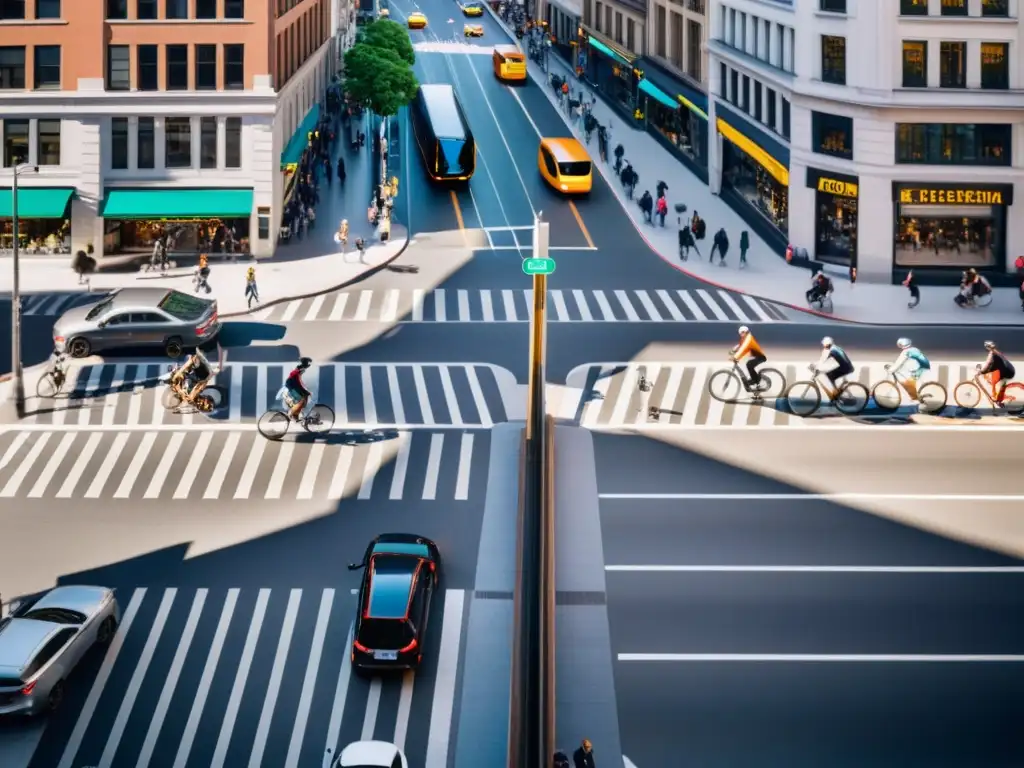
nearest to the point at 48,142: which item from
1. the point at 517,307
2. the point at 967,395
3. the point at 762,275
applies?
the point at 517,307

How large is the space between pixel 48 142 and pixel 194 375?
2339cm

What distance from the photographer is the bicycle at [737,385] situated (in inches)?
1583

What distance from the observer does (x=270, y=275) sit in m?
56.4

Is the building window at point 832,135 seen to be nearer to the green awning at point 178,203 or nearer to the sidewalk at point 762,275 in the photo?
the sidewalk at point 762,275

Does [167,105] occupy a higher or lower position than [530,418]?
higher

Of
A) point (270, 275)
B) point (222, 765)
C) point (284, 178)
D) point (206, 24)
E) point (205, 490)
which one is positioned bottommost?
point (222, 765)

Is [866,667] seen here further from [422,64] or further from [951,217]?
[422,64]

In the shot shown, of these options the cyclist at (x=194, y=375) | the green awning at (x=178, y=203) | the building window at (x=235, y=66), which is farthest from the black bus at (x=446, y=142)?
the cyclist at (x=194, y=375)

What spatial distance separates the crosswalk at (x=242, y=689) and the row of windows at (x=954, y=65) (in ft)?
118

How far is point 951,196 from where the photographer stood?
55344 mm

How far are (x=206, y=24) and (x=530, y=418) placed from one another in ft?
105

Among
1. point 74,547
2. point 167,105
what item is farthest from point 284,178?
point 74,547

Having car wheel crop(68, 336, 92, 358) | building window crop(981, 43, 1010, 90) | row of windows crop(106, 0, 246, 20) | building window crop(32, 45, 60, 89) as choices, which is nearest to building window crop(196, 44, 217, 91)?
row of windows crop(106, 0, 246, 20)

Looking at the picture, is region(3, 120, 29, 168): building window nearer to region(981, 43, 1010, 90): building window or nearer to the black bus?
the black bus
